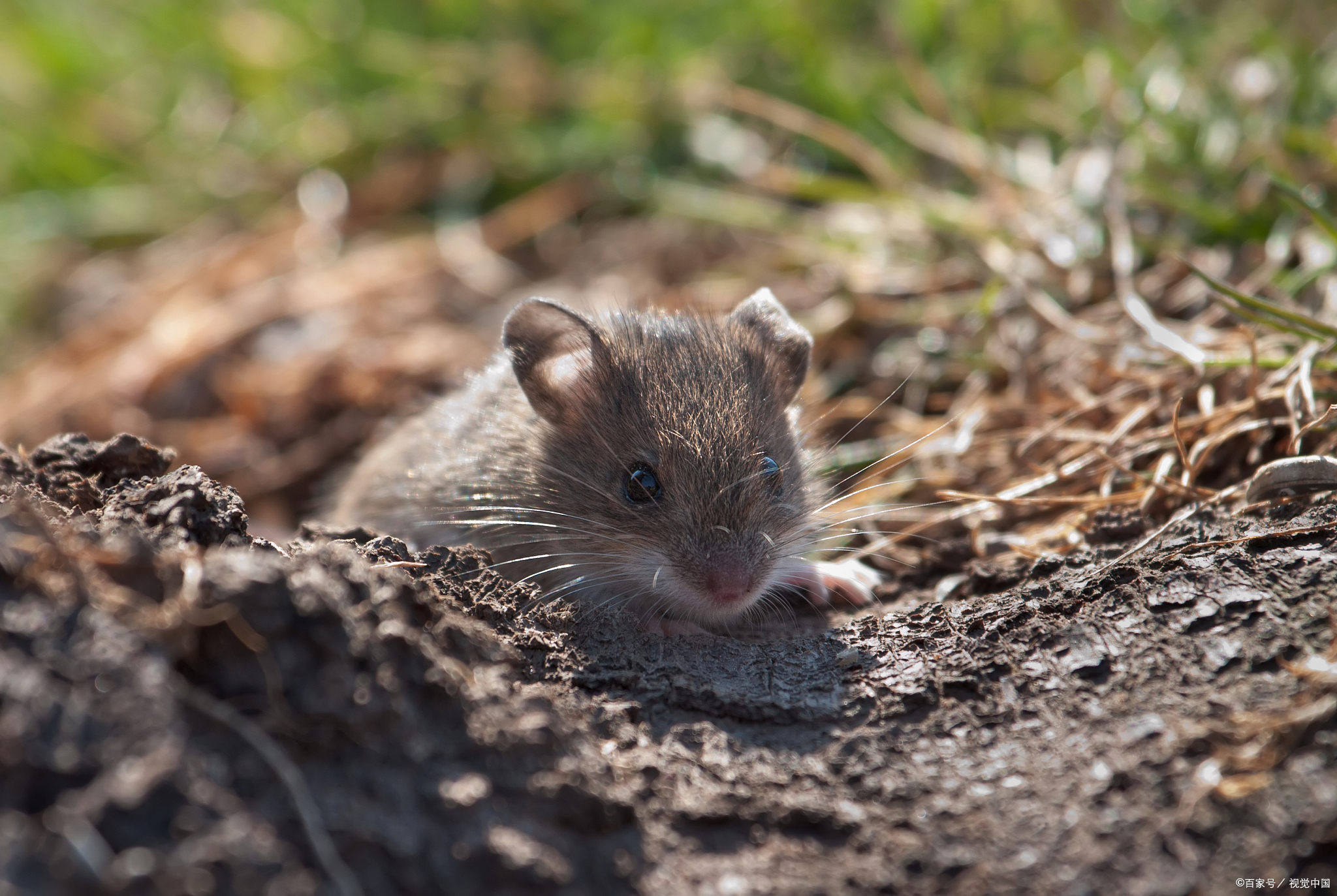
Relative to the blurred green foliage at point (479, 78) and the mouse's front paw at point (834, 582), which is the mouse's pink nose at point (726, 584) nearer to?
the mouse's front paw at point (834, 582)

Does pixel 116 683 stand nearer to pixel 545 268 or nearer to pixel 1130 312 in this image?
pixel 1130 312

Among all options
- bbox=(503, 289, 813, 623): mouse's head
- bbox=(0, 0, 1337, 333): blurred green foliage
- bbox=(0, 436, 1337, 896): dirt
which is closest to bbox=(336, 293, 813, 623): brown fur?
bbox=(503, 289, 813, 623): mouse's head

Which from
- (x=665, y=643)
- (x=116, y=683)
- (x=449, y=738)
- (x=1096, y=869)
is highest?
(x=116, y=683)

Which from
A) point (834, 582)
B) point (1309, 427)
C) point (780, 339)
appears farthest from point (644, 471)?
point (1309, 427)

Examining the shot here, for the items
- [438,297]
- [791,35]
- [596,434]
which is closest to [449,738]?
[596,434]

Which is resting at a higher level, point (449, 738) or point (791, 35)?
point (791, 35)

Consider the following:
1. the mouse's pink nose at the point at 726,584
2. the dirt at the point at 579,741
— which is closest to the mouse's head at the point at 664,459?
the mouse's pink nose at the point at 726,584

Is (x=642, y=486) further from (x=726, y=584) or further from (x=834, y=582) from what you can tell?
(x=834, y=582)

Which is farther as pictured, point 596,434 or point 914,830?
point 596,434
